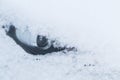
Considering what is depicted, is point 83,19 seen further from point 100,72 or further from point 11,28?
point 11,28

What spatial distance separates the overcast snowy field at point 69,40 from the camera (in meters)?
2.64

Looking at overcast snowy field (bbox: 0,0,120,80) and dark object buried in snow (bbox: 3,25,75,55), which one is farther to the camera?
dark object buried in snow (bbox: 3,25,75,55)

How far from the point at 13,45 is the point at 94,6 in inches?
41.1

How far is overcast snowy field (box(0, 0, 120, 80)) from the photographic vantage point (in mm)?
2643

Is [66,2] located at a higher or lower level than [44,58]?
higher

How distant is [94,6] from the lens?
9.59ft

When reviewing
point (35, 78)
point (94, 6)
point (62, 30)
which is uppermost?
point (94, 6)

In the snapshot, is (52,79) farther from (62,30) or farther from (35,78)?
(62,30)

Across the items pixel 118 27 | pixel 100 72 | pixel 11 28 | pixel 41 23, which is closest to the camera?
pixel 100 72

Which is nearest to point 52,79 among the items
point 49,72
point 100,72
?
point 49,72

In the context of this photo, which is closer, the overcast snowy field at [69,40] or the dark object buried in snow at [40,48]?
the overcast snowy field at [69,40]

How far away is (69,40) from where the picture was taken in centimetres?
280

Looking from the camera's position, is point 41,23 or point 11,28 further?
point 11,28

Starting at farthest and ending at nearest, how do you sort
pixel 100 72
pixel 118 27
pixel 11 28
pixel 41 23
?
1. pixel 11 28
2. pixel 41 23
3. pixel 118 27
4. pixel 100 72
